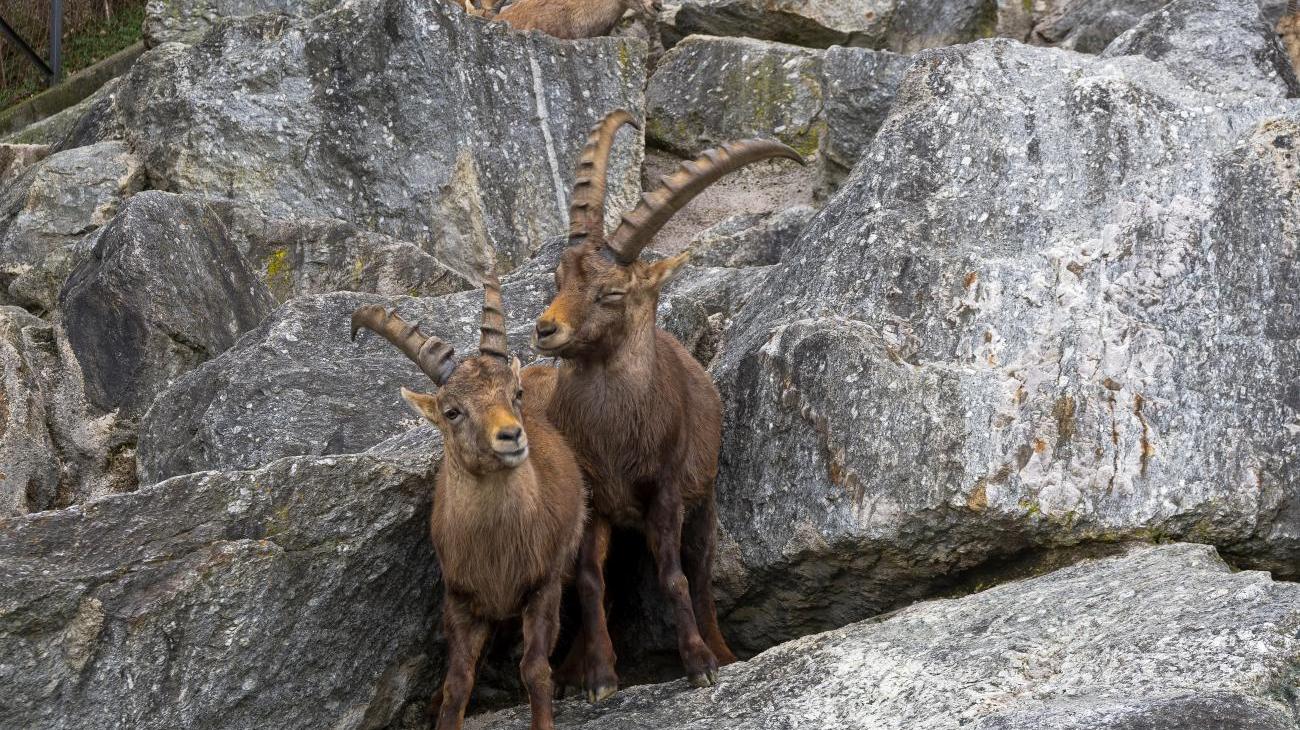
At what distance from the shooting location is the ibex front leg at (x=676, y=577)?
6.82m

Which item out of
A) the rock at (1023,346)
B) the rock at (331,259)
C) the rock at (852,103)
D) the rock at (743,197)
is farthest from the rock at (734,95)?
the rock at (1023,346)

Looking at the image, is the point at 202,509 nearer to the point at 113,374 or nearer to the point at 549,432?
the point at 549,432

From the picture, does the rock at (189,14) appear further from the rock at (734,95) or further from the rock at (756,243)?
the rock at (756,243)

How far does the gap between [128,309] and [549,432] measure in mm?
3714

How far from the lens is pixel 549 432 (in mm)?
7273

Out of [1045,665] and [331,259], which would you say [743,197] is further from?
[1045,665]

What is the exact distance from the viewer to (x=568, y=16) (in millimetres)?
14969

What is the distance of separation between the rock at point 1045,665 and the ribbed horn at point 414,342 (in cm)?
157

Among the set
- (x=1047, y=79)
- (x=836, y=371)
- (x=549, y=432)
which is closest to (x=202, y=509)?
(x=549, y=432)

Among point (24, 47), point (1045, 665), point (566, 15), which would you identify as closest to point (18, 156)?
point (24, 47)

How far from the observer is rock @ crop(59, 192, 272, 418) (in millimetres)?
9664

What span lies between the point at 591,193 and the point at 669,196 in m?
0.39

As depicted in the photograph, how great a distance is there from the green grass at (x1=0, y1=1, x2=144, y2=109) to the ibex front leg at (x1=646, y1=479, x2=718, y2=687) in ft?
40.8

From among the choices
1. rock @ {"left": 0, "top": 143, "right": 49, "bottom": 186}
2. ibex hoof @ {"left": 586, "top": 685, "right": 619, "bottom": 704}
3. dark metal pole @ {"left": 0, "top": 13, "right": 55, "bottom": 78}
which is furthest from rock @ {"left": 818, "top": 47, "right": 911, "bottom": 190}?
dark metal pole @ {"left": 0, "top": 13, "right": 55, "bottom": 78}
